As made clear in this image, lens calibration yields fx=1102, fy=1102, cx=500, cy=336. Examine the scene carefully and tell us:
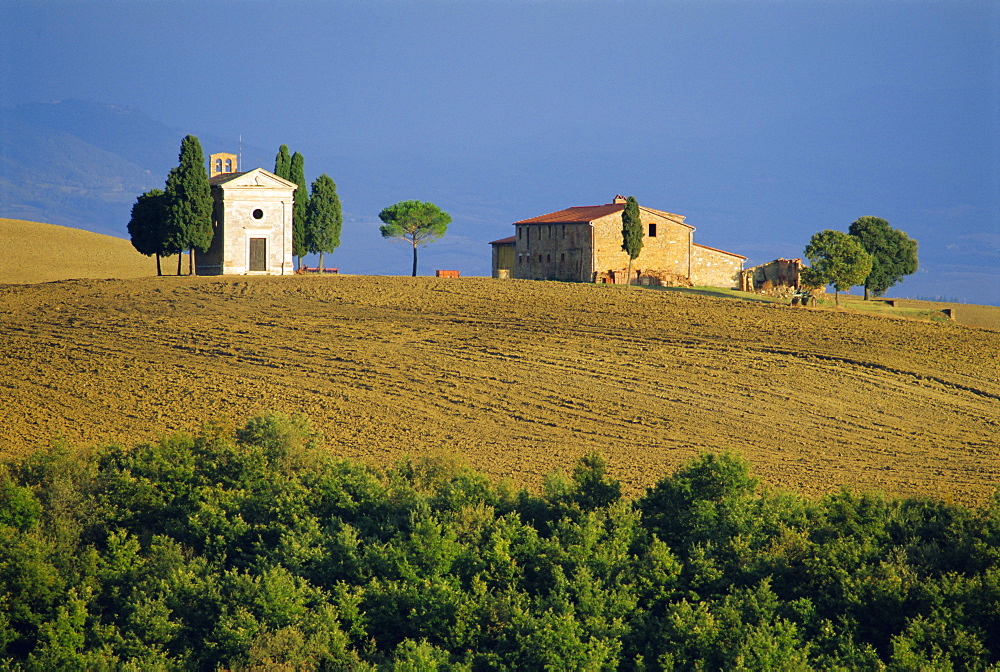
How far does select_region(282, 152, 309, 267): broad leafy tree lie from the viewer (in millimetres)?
63625

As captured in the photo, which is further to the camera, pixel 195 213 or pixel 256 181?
pixel 256 181

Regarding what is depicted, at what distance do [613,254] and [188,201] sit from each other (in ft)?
79.7

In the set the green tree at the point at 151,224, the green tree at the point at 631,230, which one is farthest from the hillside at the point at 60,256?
the green tree at the point at 631,230

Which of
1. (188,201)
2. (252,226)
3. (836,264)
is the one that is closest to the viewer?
(188,201)

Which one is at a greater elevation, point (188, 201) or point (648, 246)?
point (188, 201)

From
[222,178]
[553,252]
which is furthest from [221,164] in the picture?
[553,252]

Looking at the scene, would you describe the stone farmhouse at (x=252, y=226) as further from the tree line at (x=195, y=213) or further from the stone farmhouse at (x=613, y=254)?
the stone farmhouse at (x=613, y=254)

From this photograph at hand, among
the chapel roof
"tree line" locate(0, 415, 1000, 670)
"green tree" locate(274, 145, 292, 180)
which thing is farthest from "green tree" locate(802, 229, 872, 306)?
"tree line" locate(0, 415, 1000, 670)

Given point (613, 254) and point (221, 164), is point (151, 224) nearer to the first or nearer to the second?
point (221, 164)

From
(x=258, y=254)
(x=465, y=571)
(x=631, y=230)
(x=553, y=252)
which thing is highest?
(x=631, y=230)

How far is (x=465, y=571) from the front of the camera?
24125 millimetres

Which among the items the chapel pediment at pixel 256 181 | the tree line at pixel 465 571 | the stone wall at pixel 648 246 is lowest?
the tree line at pixel 465 571

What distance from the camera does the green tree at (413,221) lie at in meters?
74.2

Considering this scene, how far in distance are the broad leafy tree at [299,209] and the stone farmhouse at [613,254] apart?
474 inches
